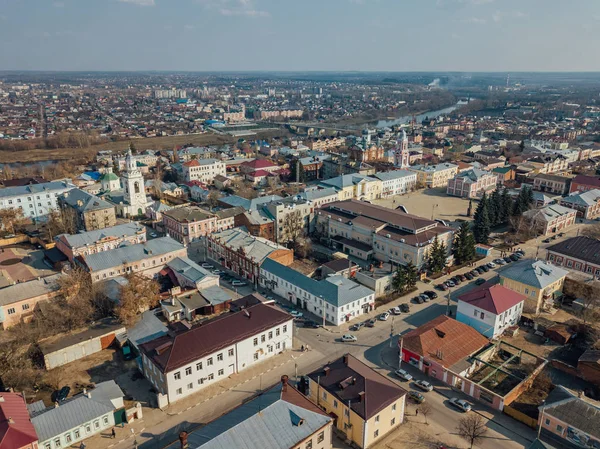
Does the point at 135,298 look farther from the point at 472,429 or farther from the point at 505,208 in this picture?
the point at 505,208

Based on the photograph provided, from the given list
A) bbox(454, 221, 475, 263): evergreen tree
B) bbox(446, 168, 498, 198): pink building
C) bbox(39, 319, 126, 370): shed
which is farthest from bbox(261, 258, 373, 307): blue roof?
bbox(446, 168, 498, 198): pink building

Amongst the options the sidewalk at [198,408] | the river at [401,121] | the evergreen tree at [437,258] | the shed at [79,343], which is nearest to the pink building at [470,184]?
the evergreen tree at [437,258]

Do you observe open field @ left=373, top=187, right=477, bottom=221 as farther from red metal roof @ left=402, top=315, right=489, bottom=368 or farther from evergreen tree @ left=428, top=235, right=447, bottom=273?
red metal roof @ left=402, top=315, right=489, bottom=368

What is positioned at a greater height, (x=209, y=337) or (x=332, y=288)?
(x=209, y=337)

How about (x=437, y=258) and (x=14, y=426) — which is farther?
(x=437, y=258)

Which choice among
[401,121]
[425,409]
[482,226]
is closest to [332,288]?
[425,409]

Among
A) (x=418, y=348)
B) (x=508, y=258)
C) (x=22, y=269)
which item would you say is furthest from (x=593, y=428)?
(x=22, y=269)

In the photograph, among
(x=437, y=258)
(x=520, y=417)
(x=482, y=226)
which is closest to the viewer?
(x=520, y=417)
